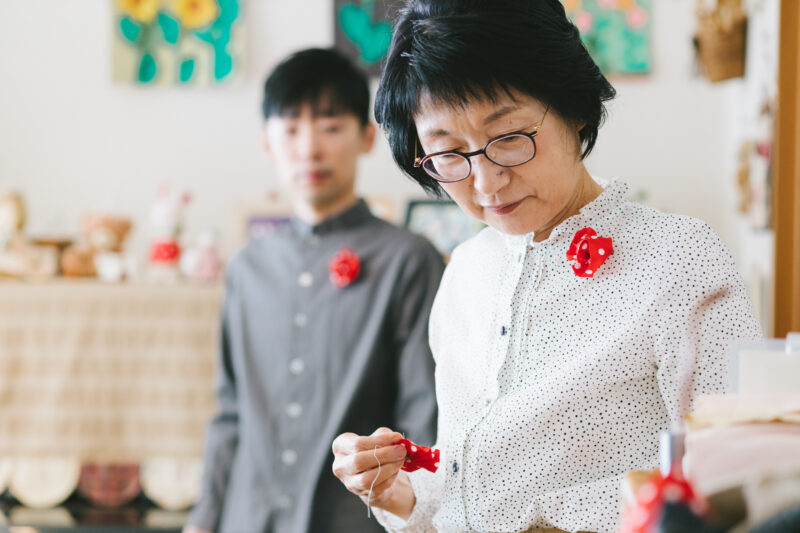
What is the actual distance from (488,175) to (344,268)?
91 cm

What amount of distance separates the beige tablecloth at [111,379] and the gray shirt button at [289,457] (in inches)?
25.8

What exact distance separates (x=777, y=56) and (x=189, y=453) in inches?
68.7

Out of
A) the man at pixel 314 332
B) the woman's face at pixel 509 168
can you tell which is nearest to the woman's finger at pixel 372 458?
the woman's face at pixel 509 168

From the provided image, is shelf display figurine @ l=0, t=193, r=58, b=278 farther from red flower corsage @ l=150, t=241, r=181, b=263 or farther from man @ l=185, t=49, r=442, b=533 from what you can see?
man @ l=185, t=49, r=442, b=533

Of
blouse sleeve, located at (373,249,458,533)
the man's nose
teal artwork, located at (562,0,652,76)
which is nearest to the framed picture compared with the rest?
teal artwork, located at (562,0,652,76)

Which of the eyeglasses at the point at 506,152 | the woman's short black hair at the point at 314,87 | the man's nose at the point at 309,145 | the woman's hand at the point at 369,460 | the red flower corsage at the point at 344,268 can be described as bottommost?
the woman's hand at the point at 369,460

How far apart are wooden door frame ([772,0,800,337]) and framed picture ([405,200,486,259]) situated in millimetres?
1011

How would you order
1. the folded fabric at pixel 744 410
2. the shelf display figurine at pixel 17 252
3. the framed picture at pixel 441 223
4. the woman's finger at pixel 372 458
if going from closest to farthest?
the folded fabric at pixel 744 410 < the woman's finger at pixel 372 458 < the shelf display figurine at pixel 17 252 < the framed picture at pixel 441 223

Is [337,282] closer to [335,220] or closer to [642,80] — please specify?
[335,220]

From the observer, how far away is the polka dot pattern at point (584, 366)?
0.84 m

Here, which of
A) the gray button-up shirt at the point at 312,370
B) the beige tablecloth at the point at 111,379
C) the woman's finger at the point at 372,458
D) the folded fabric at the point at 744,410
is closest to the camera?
the folded fabric at the point at 744,410

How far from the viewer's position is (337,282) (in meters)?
1.78

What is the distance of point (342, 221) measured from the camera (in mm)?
1854

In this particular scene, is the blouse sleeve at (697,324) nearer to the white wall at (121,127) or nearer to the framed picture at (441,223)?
the framed picture at (441,223)
